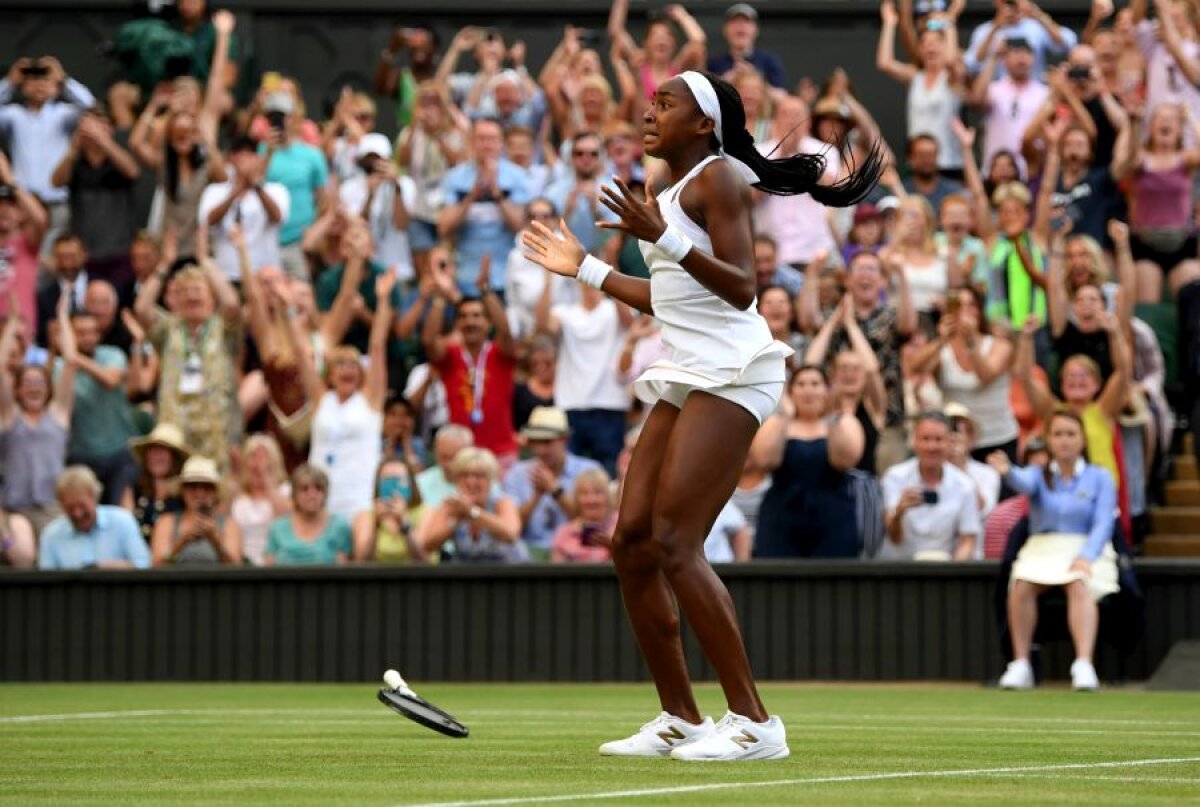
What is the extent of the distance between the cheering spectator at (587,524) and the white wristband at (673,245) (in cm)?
708

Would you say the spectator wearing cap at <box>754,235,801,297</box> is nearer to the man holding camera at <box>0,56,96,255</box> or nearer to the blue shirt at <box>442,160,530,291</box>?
the blue shirt at <box>442,160,530,291</box>

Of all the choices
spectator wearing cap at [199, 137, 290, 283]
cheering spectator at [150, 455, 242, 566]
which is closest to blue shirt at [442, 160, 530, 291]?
spectator wearing cap at [199, 137, 290, 283]

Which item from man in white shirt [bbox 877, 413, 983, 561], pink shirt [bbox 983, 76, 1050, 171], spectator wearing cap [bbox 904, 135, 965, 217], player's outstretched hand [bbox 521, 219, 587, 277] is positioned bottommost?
man in white shirt [bbox 877, 413, 983, 561]

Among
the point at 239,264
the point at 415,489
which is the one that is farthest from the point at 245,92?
the point at 415,489

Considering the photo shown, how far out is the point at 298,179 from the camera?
736 inches

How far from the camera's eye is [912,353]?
1609 centimetres

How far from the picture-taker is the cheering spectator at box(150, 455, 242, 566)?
49.3ft

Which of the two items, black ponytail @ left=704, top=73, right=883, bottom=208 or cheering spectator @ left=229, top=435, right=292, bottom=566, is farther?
cheering spectator @ left=229, top=435, right=292, bottom=566

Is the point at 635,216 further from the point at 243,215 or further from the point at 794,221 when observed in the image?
the point at 243,215

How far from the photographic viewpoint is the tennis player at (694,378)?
7281 mm

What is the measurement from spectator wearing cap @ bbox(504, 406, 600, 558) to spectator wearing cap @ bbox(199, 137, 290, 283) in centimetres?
323

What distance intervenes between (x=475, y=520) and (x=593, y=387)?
1.88m

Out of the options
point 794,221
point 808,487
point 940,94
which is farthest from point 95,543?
point 940,94

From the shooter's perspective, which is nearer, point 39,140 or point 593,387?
point 593,387
